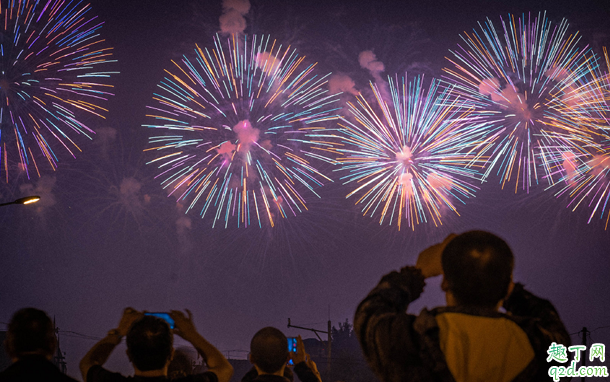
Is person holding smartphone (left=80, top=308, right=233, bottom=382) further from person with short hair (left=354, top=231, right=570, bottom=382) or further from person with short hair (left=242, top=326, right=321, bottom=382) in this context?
person with short hair (left=354, top=231, right=570, bottom=382)

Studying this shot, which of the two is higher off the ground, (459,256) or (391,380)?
(459,256)

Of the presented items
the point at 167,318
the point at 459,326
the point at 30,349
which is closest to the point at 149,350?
the point at 167,318

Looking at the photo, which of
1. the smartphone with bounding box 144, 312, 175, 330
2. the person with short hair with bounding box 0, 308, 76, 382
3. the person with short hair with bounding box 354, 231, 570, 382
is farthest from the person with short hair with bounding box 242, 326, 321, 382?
the person with short hair with bounding box 354, 231, 570, 382

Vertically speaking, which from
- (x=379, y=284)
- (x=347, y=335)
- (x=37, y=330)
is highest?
(x=379, y=284)

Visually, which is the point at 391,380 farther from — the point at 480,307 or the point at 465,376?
the point at 480,307

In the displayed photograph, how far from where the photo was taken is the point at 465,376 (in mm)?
2074

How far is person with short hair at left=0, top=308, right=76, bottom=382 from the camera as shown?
323cm

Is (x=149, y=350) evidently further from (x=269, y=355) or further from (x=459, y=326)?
(x=459, y=326)

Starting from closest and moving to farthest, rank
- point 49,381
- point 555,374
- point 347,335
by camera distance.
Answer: point 555,374, point 49,381, point 347,335

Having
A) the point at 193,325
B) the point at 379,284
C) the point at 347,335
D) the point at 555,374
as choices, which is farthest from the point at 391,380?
the point at 347,335

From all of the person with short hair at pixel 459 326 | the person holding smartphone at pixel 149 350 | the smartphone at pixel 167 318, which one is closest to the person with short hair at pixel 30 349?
the person holding smartphone at pixel 149 350

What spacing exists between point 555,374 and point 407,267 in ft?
2.45

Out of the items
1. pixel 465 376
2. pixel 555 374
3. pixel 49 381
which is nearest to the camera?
pixel 465 376

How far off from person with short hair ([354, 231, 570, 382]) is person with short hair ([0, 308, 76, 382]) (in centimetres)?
215
